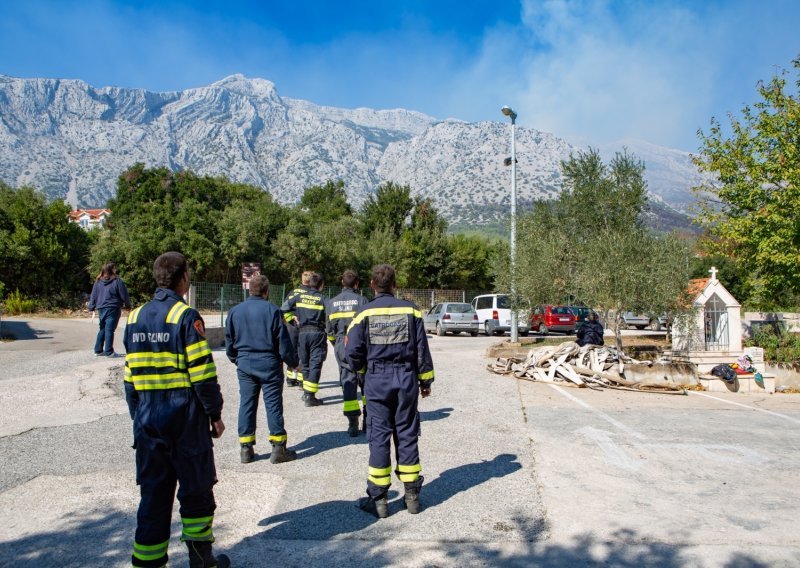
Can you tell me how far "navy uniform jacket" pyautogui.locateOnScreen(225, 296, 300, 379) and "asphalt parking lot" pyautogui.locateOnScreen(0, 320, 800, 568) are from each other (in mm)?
929

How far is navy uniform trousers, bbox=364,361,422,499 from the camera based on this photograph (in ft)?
14.4

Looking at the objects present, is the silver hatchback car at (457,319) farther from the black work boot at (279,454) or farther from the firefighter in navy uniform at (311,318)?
the black work boot at (279,454)

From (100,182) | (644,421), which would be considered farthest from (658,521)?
(100,182)

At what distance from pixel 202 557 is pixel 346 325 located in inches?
159

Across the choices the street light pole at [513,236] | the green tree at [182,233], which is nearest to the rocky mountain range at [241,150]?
the green tree at [182,233]

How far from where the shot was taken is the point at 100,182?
451 feet

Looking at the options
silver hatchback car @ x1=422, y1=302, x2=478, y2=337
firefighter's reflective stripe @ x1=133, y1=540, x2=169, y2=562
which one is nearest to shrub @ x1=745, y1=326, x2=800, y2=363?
silver hatchback car @ x1=422, y1=302, x2=478, y2=337

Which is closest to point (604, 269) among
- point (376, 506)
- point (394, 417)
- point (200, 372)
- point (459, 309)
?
point (394, 417)

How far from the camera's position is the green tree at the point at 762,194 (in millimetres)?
16359

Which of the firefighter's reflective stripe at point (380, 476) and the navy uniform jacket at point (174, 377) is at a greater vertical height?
the navy uniform jacket at point (174, 377)

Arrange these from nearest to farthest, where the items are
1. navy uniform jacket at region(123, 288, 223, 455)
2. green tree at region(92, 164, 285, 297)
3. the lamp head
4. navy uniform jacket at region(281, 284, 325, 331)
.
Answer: navy uniform jacket at region(123, 288, 223, 455) → navy uniform jacket at region(281, 284, 325, 331) → the lamp head → green tree at region(92, 164, 285, 297)

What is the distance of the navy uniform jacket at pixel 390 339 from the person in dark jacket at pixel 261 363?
1.19 meters

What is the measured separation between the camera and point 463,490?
16.2ft

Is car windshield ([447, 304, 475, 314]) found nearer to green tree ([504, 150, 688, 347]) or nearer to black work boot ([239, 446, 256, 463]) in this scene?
green tree ([504, 150, 688, 347])
